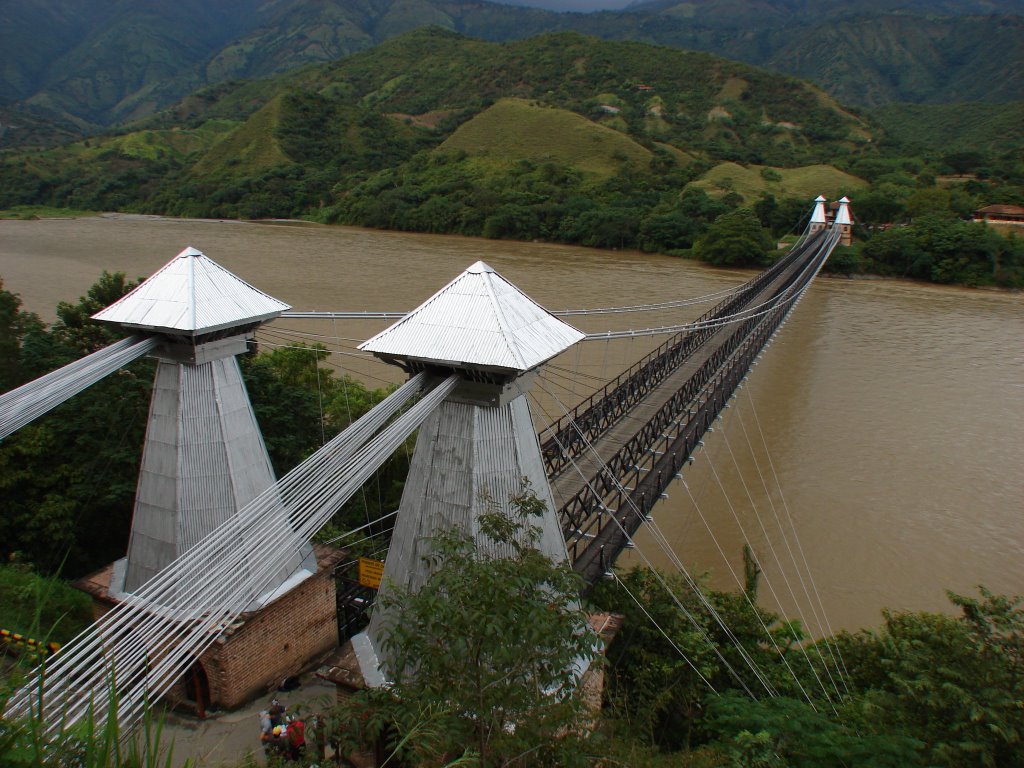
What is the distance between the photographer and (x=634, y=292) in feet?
86.9

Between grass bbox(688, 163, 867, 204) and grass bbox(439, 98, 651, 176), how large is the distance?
6660 mm

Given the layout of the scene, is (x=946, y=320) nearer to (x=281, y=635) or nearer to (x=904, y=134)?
(x=281, y=635)

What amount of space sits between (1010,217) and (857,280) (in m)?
12.5

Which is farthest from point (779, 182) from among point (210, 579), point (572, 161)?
point (210, 579)

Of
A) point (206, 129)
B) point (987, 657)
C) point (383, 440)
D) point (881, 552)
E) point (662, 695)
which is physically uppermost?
point (206, 129)

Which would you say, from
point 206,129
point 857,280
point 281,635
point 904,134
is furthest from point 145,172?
point 904,134

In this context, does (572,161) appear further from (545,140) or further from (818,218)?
(818,218)

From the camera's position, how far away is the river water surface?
1005 cm

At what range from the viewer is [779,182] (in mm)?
52562

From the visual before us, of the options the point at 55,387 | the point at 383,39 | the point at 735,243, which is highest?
the point at 383,39

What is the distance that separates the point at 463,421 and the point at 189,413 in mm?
2362

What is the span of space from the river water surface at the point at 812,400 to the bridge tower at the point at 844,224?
18.5 ft

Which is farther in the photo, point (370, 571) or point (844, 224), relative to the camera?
point (844, 224)

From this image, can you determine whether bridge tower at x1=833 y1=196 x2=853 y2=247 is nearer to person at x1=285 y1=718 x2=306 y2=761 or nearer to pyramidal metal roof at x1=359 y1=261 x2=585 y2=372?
Result: pyramidal metal roof at x1=359 y1=261 x2=585 y2=372
